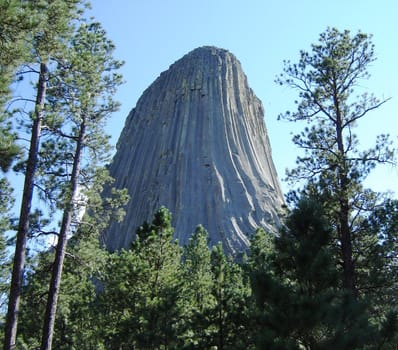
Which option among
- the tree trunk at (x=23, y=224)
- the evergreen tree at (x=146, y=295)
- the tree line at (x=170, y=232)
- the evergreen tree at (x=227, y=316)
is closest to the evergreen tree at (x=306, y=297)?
the tree line at (x=170, y=232)

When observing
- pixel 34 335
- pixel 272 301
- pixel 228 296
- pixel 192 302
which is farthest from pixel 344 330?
pixel 34 335

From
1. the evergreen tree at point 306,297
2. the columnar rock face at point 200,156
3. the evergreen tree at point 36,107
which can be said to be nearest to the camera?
the evergreen tree at point 306,297

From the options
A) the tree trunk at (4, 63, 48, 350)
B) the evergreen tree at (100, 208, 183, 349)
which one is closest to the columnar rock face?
the evergreen tree at (100, 208, 183, 349)

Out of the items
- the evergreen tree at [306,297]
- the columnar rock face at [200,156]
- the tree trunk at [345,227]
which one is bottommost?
the evergreen tree at [306,297]

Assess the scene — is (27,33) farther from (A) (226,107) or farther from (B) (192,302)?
(A) (226,107)

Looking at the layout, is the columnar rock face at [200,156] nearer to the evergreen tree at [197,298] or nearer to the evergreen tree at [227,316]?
the evergreen tree at [197,298]

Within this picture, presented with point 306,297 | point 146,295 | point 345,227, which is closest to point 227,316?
point 146,295
